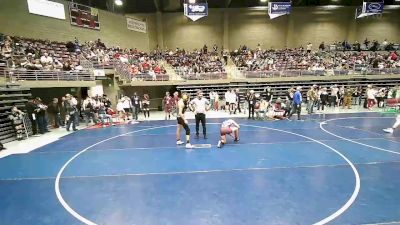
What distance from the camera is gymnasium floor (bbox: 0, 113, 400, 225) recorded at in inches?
194

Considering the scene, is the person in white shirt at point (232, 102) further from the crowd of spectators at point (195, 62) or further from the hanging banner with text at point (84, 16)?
the hanging banner with text at point (84, 16)

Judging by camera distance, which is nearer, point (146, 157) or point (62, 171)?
point (62, 171)

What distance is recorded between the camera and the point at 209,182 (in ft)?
21.3

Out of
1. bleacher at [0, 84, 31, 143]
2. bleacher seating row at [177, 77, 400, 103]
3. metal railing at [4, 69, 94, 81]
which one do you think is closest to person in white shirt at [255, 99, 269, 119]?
bleacher seating row at [177, 77, 400, 103]

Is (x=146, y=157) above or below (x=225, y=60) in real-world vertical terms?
below

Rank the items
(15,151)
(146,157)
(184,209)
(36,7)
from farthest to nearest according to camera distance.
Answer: (36,7), (15,151), (146,157), (184,209)

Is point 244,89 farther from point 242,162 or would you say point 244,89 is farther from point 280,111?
point 242,162

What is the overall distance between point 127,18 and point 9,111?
1984 cm

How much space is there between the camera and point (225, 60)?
94.7 ft

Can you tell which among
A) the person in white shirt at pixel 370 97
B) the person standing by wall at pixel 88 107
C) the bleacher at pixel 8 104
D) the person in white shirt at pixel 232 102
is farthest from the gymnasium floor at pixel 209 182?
the person in white shirt at pixel 370 97

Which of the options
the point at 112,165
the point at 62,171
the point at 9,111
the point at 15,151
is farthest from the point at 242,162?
the point at 9,111

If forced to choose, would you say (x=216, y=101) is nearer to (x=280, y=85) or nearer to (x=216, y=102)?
(x=216, y=102)

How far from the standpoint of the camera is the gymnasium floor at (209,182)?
16.2 ft

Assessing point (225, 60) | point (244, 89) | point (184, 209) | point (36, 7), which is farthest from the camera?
point (225, 60)
